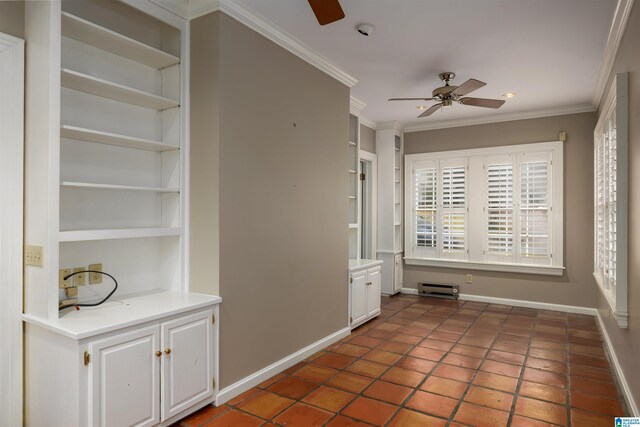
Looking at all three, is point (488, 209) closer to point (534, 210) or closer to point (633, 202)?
point (534, 210)

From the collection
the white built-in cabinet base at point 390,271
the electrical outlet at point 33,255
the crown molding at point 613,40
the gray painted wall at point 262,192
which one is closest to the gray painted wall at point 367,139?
the white built-in cabinet base at point 390,271

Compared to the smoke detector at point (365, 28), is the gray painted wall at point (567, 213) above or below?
below

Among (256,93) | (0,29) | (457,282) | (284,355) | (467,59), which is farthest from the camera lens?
(457,282)

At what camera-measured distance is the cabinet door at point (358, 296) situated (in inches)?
171

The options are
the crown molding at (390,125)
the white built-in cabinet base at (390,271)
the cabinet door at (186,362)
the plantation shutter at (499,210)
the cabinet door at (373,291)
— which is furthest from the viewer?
the white built-in cabinet base at (390,271)

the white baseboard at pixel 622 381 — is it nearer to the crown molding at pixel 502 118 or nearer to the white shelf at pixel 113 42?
the crown molding at pixel 502 118

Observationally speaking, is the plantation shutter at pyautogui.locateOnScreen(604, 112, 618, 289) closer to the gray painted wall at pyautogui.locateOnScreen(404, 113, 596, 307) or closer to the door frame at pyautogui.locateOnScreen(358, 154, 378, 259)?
the gray painted wall at pyautogui.locateOnScreen(404, 113, 596, 307)

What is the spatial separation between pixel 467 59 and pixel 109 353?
3.64m

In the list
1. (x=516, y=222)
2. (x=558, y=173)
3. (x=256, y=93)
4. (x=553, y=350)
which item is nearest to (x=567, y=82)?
(x=558, y=173)

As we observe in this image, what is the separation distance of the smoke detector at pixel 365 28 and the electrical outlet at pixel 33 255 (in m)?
2.60

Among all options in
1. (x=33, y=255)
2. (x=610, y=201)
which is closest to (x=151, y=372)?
(x=33, y=255)

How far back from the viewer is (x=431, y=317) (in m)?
4.92

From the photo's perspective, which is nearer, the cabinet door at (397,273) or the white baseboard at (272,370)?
the white baseboard at (272,370)

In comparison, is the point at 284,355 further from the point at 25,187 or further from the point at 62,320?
the point at 25,187
